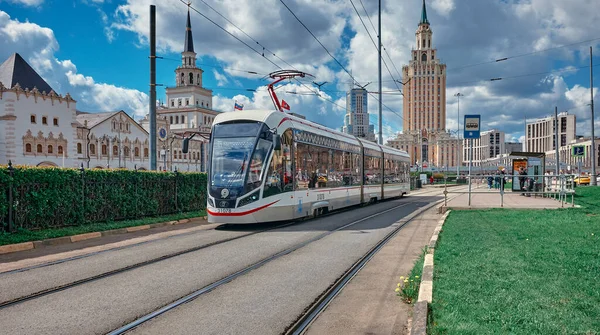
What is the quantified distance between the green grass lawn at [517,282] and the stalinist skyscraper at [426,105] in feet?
520

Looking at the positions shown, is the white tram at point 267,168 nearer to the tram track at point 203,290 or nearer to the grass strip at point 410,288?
the tram track at point 203,290

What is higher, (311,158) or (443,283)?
(311,158)

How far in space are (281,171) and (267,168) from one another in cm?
75

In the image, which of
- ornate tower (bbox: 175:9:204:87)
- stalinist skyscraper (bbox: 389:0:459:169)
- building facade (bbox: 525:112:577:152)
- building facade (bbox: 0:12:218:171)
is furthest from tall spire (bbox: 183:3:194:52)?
building facade (bbox: 525:112:577:152)

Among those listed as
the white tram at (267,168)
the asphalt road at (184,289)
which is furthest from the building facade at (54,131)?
the asphalt road at (184,289)

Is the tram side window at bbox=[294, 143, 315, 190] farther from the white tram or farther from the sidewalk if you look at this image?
the sidewalk

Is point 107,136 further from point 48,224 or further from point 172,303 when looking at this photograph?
point 172,303

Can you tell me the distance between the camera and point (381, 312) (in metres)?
5.72

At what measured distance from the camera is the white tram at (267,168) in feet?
43.3

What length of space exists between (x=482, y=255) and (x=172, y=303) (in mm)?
5395

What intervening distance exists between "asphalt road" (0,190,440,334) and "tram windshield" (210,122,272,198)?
8.14ft

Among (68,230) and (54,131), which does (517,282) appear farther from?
(54,131)

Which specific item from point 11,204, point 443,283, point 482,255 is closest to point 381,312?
point 443,283

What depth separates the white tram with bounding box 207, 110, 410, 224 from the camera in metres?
13.2
